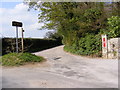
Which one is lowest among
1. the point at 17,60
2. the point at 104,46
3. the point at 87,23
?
the point at 17,60

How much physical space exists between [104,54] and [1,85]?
289 inches

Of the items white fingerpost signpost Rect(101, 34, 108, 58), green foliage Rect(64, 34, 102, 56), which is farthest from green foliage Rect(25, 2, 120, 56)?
white fingerpost signpost Rect(101, 34, 108, 58)

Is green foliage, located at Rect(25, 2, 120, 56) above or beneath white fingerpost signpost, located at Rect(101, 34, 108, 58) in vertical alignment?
above

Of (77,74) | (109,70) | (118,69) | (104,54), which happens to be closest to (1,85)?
(77,74)

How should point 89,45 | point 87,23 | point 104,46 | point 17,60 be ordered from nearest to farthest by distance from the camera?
point 17,60 < point 104,46 < point 89,45 < point 87,23

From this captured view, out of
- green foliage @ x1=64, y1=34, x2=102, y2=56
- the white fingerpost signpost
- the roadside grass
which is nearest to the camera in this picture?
the roadside grass

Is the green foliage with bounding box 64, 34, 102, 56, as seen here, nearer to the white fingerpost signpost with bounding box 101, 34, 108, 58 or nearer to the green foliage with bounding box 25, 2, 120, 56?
the green foliage with bounding box 25, 2, 120, 56

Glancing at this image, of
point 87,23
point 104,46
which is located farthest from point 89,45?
point 87,23

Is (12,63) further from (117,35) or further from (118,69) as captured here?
(117,35)

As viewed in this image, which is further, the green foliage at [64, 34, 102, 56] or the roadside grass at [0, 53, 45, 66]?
the green foliage at [64, 34, 102, 56]

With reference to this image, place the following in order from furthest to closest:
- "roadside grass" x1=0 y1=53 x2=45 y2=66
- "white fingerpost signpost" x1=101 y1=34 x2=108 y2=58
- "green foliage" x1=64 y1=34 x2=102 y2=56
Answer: "green foliage" x1=64 y1=34 x2=102 y2=56 → "white fingerpost signpost" x1=101 y1=34 x2=108 y2=58 → "roadside grass" x1=0 y1=53 x2=45 y2=66

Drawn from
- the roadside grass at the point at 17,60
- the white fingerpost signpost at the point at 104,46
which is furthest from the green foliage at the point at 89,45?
the roadside grass at the point at 17,60

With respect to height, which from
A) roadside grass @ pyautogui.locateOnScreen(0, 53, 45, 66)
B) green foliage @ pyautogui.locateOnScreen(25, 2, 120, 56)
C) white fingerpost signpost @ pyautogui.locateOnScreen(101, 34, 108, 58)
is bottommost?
roadside grass @ pyautogui.locateOnScreen(0, 53, 45, 66)

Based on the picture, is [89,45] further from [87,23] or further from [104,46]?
[87,23]
